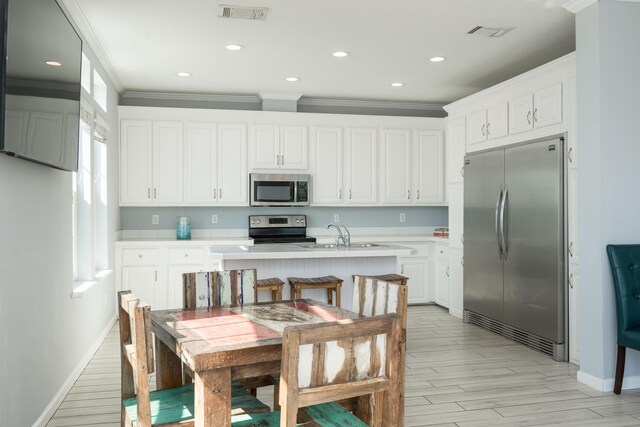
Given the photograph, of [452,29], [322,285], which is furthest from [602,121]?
[322,285]

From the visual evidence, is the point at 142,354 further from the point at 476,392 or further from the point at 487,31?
the point at 487,31

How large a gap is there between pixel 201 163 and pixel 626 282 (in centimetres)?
454

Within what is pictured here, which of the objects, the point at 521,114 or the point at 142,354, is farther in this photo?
the point at 521,114

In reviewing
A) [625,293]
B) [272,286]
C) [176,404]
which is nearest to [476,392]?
[625,293]

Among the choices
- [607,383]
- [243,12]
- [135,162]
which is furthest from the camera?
[135,162]

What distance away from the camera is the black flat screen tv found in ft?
7.19

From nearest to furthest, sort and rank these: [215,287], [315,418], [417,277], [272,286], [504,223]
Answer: [315,418]
[215,287]
[272,286]
[504,223]
[417,277]

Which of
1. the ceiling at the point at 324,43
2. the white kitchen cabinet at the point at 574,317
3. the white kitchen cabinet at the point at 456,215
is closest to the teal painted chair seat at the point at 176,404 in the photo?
the ceiling at the point at 324,43

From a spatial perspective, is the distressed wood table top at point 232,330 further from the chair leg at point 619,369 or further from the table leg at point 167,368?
the chair leg at point 619,369

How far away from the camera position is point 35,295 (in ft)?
9.61

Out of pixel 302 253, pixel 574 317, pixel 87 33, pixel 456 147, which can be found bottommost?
pixel 574 317

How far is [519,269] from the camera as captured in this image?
15.6 ft

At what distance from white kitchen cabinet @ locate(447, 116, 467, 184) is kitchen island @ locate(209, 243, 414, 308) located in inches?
65.6

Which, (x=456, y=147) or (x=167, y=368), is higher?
(x=456, y=147)
